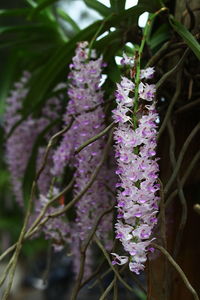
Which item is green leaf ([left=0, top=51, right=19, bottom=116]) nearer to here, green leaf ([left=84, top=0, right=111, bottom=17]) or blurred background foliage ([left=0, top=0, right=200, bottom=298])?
blurred background foliage ([left=0, top=0, right=200, bottom=298])

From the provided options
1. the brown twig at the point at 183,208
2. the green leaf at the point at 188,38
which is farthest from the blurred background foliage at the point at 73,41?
the brown twig at the point at 183,208

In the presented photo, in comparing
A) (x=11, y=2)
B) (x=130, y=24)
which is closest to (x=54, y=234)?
(x=130, y=24)

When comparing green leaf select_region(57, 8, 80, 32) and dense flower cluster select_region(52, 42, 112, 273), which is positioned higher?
green leaf select_region(57, 8, 80, 32)

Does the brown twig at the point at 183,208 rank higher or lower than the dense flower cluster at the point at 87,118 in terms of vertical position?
lower

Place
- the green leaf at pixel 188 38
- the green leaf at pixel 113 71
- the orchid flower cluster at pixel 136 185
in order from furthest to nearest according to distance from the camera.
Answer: the green leaf at pixel 113 71
the green leaf at pixel 188 38
the orchid flower cluster at pixel 136 185

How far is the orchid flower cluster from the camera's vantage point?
0.44 metres

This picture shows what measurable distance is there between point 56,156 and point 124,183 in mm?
304

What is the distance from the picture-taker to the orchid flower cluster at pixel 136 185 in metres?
0.44

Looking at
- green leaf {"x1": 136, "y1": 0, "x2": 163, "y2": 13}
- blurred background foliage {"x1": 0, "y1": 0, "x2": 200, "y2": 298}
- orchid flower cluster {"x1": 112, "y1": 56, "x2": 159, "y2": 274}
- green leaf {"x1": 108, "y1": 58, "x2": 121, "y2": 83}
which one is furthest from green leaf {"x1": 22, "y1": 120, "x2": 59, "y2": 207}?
orchid flower cluster {"x1": 112, "y1": 56, "x2": 159, "y2": 274}

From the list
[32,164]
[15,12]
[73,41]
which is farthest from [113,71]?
[15,12]

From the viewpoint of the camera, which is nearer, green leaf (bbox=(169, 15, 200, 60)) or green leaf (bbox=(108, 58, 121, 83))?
green leaf (bbox=(169, 15, 200, 60))

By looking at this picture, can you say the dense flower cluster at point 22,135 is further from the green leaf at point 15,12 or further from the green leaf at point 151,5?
the green leaf at point 151,5

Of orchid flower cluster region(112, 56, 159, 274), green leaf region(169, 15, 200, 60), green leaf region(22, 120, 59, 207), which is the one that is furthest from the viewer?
green leaf region(22, 120, 59, 207)

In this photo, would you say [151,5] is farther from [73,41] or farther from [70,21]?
[70,21]
